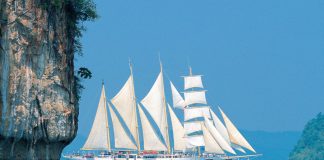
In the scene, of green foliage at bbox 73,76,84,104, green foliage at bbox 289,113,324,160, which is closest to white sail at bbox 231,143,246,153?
green foliage at bbox 289,113,324,160

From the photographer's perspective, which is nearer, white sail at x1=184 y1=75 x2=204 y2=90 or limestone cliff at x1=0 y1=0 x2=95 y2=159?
limestone cliff at x1=0 y1=0 x2=95 y2=159

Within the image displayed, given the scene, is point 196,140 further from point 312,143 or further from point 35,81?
point 35,81

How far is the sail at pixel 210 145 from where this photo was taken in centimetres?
7619

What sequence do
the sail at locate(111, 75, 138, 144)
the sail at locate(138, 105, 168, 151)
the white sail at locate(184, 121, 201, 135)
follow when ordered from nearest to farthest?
1. the sail at locate(111, 75, 138, 144)
2. the sail at locate(138, 105, 168, 151)
3. the white sail at locate(184, 121, 201, 135)

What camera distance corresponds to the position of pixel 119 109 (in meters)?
73.4

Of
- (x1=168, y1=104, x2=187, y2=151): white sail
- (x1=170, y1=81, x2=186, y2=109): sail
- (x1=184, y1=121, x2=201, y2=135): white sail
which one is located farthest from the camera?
(x1=184, y1=121, x2=201, y2=135): white sail

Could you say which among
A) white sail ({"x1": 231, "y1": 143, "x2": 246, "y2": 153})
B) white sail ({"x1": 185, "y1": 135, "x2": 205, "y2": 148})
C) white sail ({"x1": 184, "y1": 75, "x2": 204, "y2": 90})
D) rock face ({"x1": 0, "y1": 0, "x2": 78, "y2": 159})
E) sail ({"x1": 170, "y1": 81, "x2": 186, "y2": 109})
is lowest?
rock face ({"x1": 0, "y1": 0, "x2": 78, "y2": 159})

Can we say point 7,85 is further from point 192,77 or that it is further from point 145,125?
point 192,77

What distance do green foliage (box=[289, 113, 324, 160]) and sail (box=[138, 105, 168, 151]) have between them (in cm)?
4680

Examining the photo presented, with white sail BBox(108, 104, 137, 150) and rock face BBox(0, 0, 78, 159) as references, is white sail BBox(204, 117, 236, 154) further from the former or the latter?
rock face BBox(0, 0, 78, 159)

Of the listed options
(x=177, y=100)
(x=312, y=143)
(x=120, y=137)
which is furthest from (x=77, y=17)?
(x=312, y=143)

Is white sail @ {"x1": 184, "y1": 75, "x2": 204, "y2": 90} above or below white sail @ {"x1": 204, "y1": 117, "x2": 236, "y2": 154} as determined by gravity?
above

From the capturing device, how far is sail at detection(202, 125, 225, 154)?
76.2 meters

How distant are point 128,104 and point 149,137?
3325 millimetres
